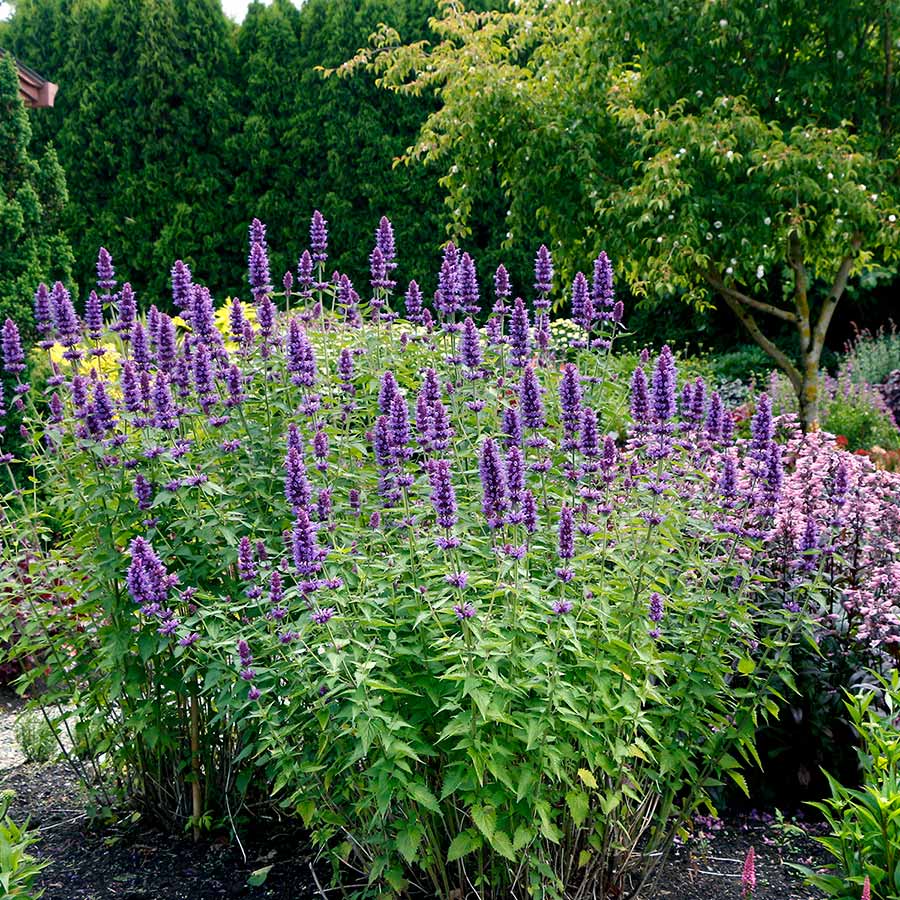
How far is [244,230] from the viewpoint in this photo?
14016mm

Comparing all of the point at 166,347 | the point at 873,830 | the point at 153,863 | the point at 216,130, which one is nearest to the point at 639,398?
the point at 873,830

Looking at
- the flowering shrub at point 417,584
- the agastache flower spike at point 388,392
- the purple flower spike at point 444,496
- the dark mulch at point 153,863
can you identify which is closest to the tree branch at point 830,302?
the flowering shrub at point 417,584

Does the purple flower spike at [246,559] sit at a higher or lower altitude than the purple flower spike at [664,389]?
lower

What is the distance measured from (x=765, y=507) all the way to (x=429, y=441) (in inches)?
50.6

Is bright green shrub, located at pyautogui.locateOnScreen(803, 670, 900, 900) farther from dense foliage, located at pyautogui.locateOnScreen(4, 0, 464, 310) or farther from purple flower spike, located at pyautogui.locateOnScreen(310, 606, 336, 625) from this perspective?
dense foliage, located at pyautogui.locateOnScreen(4, 0, 464, 310)

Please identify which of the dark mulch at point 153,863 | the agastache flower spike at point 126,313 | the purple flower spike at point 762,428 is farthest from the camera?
the agastache flower spike at point 126,313

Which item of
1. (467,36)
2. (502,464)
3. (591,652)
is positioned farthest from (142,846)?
(467,36)

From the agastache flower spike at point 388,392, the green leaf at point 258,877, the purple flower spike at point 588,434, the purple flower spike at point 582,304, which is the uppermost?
the purple flower spike at point 582,304

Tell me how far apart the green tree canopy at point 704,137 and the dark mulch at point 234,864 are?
474 cm

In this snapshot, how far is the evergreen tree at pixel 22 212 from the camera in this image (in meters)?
9.20

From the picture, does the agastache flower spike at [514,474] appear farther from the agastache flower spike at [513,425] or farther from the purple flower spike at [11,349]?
the purple flower spike at [11,349]

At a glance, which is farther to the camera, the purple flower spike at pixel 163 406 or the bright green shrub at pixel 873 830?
the purple flower spike at pixel 163 406

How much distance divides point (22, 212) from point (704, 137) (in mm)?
6137

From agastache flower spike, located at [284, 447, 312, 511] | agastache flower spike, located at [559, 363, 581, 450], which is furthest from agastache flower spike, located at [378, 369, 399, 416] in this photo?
agastache flower spike, located at [559, 363, 581, 450]
